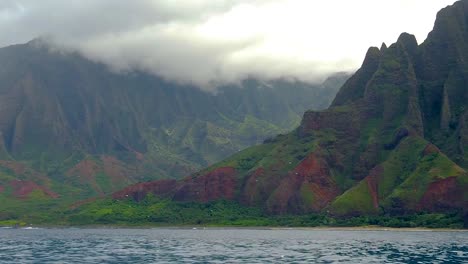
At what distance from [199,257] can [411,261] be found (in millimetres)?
54819

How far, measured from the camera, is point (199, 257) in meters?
173

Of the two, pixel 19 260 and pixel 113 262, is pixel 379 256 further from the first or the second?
pixel 19 260

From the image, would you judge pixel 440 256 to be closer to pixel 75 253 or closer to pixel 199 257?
pixel 199 257

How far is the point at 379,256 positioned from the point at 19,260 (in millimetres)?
94322

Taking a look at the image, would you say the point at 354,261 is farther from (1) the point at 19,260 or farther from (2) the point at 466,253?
(1) the point at 19,260

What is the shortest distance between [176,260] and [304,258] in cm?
3254

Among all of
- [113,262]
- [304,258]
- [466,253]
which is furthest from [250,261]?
[466,253]

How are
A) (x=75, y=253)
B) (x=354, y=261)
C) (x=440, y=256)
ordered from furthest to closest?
(x=75, y=253) → (x=440, y=256) → (x=354, y=261)

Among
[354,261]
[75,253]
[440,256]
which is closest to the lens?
[354,261]

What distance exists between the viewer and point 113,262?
520 ft

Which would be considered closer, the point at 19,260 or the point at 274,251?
the point at 19,260

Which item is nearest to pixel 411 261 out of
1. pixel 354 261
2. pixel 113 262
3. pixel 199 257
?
pixel 354 261

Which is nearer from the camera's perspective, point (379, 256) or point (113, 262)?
point (113, 262)

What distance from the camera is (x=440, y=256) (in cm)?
17088
